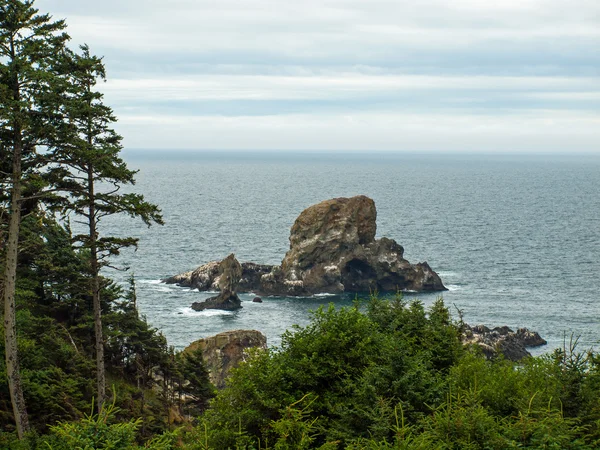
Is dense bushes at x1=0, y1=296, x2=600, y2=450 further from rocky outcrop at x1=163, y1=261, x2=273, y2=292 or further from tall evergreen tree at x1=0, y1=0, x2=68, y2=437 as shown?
rocky outcrop at x1=163, y1=261, x2=273, y2=292

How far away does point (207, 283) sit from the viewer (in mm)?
93188

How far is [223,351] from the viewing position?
57938 mm

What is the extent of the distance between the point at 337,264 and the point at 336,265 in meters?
0.29

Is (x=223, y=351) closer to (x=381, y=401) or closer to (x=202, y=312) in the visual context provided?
(x=202, y=312)

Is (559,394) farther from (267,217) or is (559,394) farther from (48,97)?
(267,217)

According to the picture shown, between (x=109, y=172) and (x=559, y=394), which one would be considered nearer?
(x=559, y=394)

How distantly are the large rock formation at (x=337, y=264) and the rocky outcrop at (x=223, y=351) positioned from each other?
3328 cm

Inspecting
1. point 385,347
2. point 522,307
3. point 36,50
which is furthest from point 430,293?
point 36,50

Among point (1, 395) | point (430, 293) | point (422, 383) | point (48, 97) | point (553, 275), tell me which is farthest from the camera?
point (553, 275)

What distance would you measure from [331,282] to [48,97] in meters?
74.6

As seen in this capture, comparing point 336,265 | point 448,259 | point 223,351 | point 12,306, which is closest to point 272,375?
point 12,306

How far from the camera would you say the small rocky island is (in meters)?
93.2

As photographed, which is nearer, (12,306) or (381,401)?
(381,401)

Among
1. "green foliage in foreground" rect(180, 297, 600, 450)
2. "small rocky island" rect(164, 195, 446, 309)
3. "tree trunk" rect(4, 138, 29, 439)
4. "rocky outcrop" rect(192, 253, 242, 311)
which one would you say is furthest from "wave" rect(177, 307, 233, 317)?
"green foliage in foreground" rect(180, 297, 600, 450)
